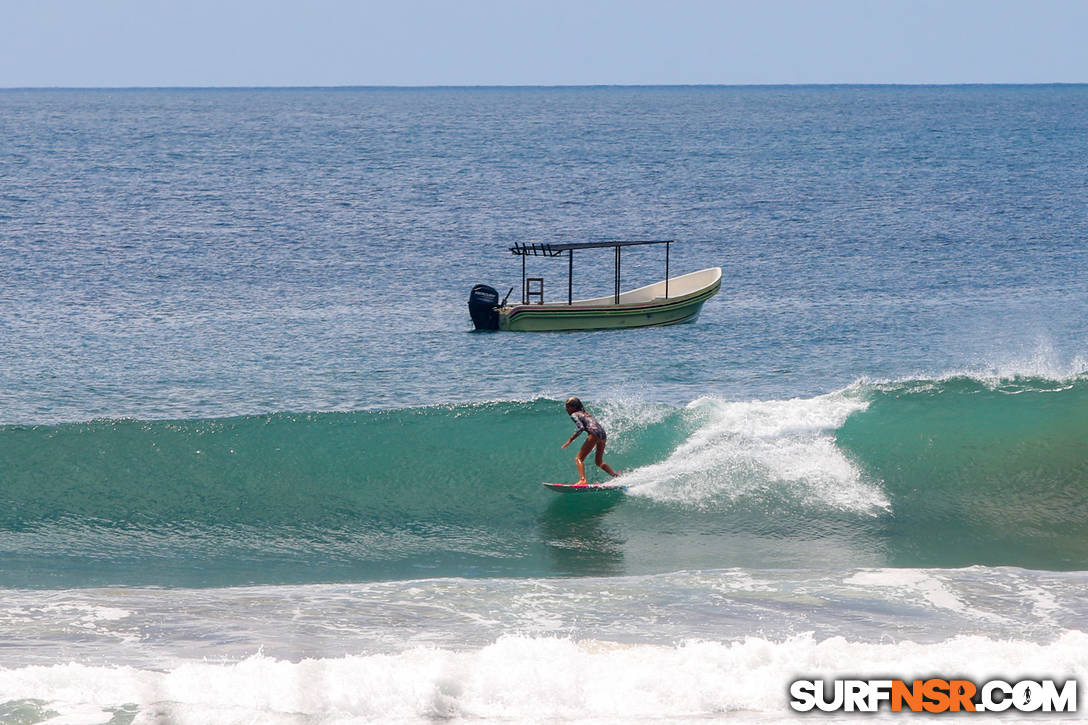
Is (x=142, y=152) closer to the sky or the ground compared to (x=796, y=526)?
closer to the sky

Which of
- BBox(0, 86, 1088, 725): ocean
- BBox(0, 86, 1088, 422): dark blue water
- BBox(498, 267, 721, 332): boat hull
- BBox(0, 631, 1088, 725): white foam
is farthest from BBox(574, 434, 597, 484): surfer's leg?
BBox(498, 267, 721, 332): boat hull

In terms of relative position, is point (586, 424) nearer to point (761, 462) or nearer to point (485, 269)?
point (761, 462)

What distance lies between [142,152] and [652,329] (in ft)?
293

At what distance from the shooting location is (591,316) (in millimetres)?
34219

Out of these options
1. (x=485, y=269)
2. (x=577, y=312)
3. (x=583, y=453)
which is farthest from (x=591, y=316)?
(x=583, y=453)

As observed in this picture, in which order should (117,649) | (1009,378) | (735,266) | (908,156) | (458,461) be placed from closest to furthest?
(117,649) < (458,461) < (1009,378) < (735,266) < (908,156)

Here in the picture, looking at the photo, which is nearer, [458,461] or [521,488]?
[521,488]

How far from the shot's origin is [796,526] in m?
15.9

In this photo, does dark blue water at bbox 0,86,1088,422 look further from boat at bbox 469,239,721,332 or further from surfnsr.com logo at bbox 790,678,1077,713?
surfnsr.com logo at bbox 790,678,1077,713

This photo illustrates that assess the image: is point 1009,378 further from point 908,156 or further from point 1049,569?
point 908,156

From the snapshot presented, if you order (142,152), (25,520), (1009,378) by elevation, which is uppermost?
(142,152)

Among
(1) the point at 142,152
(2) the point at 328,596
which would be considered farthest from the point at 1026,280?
(1) the point at 142,152

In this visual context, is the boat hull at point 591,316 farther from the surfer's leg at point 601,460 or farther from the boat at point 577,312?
the surfer's leg at point 601,460

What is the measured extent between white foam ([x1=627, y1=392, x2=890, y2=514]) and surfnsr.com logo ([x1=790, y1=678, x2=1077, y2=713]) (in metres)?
6.54
